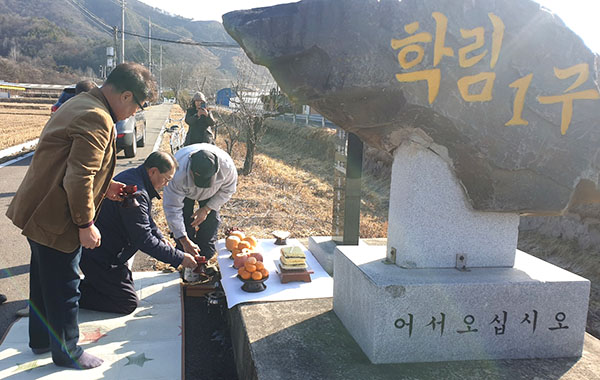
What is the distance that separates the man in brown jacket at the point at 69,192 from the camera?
7.41 feet

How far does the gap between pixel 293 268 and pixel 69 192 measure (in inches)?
73.0

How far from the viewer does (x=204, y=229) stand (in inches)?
166

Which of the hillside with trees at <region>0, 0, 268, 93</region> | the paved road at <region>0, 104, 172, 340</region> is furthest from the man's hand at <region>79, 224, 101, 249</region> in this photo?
the hillside with trees at <region>0, 0, 268, 93</region>

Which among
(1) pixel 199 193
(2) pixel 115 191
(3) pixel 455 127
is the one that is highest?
(3) pixel 455 127

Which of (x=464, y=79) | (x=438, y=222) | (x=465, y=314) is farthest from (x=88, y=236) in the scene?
(x=464, y=79)

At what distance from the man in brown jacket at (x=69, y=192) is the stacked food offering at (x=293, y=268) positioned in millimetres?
1463

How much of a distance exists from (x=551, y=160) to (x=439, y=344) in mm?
1286

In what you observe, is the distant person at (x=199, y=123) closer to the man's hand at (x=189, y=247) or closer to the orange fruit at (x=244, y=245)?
the orange fruit at (x=244, y=245)

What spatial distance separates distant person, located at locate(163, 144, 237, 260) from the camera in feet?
11.7

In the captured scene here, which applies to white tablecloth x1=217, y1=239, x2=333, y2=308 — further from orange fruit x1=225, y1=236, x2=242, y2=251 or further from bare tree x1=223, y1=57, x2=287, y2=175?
bare tree x1=223, y1=57, x2=287, y2=175

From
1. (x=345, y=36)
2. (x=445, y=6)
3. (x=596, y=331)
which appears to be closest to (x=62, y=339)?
(x=345, y=36)

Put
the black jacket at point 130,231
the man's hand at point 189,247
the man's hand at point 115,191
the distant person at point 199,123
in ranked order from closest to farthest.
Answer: the man's hand at point 115,191 → the black jacket at point 130,231 → the man's hand at point 189,247 → the distant person at point 199,123

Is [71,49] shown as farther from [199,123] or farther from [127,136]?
[199,123]

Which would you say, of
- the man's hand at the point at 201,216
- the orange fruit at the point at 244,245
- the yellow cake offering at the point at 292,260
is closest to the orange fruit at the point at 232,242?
the orange fruit at the point at 244,245
